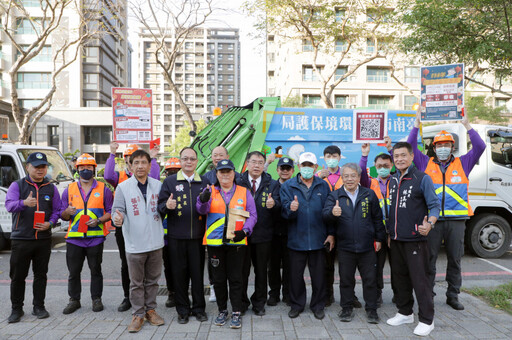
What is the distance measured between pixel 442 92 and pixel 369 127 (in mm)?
1160

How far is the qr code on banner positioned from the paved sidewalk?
105 inches

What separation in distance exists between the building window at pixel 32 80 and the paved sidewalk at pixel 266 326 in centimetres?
3696

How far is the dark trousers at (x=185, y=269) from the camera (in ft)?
13.1

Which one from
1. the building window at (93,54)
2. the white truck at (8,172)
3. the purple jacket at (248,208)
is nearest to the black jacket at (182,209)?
the purple jacket at (248,208)

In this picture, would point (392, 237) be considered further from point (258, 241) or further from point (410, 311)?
point (258, 241)

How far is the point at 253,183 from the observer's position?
431cm

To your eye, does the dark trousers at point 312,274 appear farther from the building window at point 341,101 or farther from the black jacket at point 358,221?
the building window at point 341,101

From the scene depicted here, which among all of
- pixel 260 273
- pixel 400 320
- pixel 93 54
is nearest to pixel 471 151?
pixel 400 320

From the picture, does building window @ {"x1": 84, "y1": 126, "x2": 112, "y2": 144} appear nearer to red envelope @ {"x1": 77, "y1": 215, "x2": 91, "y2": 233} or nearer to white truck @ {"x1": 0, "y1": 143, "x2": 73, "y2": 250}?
white truck @ {"x1": 0, "y1": 143, "x2": 73, "y2": 250}

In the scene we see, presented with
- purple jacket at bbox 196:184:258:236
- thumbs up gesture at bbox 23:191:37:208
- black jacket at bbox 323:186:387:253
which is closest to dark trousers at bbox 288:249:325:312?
black jacket at bbox 323:186:387:253

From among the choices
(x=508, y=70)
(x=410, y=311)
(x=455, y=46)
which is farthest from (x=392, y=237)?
(x=508, y=70)

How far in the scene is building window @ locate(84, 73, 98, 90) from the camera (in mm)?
40594

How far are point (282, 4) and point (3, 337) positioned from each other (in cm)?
1433

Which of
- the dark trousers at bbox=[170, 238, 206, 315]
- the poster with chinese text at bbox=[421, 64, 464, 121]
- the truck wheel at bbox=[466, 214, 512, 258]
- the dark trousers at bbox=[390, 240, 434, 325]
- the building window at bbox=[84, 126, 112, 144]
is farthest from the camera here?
the building window at bbox=[84, 126, 112, 144]
